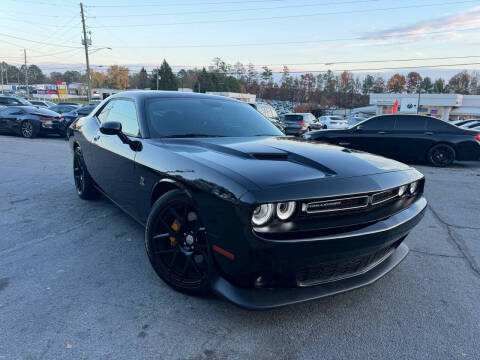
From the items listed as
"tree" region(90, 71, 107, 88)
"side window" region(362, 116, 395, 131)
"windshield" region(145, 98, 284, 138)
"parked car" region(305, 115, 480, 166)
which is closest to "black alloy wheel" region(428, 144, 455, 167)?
"parked car" region(305, 115, 480, 166)

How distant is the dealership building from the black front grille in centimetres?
5855

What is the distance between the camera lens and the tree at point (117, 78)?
377 ft

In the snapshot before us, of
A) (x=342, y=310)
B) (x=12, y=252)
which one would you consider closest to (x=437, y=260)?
(x=342, y=310)

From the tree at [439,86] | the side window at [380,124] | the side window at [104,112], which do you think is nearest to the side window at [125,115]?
the side window at [104,112]

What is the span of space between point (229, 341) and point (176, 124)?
1.90 m

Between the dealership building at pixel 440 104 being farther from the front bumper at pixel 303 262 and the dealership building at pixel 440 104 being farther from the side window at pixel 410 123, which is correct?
the front bumper at pixel 303 262

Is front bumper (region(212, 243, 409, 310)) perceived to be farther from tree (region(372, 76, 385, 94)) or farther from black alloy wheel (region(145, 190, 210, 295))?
tree (region(372, 76, 385, 94))

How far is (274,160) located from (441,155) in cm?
850

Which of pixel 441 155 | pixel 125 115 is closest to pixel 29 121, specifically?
pixel 125 115

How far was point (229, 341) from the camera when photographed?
1979mm

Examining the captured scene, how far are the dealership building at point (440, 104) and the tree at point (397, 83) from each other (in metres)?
42.0

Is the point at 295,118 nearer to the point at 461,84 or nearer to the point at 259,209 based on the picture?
the point at 259,209

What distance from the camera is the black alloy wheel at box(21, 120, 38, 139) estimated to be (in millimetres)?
12625

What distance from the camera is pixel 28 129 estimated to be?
1270cm
